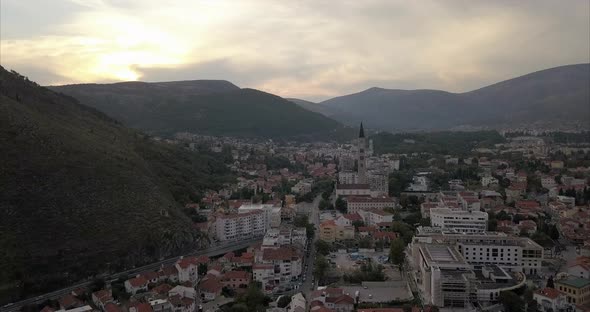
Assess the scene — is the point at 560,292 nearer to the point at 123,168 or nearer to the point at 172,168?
the point at 123,168

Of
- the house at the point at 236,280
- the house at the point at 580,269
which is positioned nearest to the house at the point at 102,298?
the house at the point at 236,280

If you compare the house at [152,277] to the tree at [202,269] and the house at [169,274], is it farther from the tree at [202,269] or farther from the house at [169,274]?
the tree at [202,269]

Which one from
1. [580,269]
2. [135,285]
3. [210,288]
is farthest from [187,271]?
[580,269]

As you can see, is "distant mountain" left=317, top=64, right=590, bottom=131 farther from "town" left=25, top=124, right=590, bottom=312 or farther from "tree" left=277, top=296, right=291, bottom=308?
"tree" left=277, top=296, right=291, bottom=308

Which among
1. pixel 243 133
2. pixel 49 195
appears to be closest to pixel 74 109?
pixel 49 195

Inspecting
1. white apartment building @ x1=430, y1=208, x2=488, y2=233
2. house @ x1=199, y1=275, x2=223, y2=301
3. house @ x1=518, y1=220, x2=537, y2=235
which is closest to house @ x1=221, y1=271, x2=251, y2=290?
house @ x1=199, y1=275, x2=223, y2=301

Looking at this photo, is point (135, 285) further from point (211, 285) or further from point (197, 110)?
point (197, 110)
